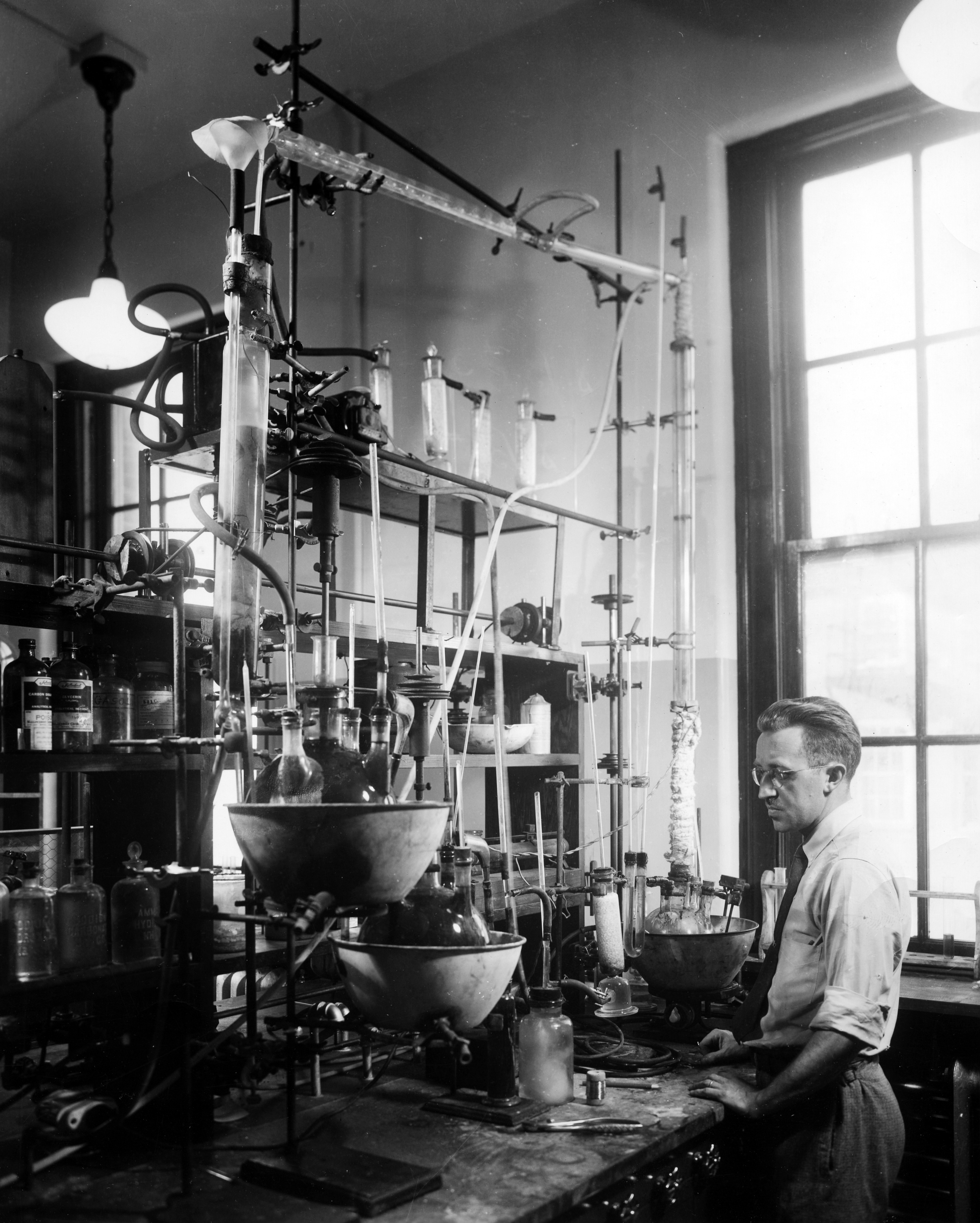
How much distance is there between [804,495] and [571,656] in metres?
0.92

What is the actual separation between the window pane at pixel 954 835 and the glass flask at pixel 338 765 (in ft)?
6.87

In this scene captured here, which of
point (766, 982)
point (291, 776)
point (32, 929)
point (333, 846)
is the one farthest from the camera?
point (766, 982)

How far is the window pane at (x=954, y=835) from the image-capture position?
3.11 meters

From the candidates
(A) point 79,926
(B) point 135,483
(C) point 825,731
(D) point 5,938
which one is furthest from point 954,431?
(B) point 135,483

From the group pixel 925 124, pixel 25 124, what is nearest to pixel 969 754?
pixel 925 124

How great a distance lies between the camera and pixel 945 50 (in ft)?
8.50

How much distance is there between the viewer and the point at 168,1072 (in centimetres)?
187

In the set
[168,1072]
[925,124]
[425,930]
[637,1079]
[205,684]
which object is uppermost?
[925,124]

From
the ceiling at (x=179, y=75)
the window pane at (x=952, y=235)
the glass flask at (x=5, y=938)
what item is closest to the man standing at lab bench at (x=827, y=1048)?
the glass flask at (x=5, y=938)

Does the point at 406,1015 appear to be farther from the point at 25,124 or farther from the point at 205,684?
the point at 25,124

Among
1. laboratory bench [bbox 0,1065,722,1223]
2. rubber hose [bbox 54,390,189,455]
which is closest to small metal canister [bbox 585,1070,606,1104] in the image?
laboratory bench [bbox 0,1065,722,1223]

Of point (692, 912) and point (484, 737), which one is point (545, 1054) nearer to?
point (692, 912)

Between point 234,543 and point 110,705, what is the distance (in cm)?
62

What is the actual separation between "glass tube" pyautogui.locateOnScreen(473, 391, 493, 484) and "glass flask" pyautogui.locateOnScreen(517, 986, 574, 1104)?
58.9 inches
